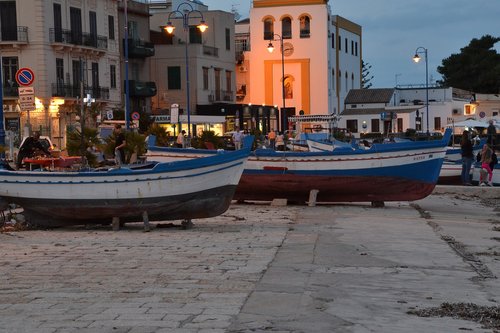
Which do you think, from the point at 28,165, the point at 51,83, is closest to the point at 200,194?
the point at 28,165

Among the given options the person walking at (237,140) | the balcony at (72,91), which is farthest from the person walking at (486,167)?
the balcony at (72,91)

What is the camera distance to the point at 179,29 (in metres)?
69.4

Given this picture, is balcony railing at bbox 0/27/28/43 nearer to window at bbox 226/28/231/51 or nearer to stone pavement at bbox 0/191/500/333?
window at bbox 226/28/231/51

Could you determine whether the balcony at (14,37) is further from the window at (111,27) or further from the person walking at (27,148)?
the person walking at (27,148)

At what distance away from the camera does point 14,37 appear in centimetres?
4881

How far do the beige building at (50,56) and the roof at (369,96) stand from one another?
4242cm

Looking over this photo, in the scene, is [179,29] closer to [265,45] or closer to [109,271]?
[265,45]

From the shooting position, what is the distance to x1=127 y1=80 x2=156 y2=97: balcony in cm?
5988

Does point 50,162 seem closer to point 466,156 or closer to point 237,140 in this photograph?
point 466,156

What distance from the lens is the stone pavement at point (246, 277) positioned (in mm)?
7652

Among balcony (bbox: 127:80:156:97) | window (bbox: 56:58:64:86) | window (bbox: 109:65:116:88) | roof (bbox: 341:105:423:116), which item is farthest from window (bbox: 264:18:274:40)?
window (bbox: 56:58:64:86)

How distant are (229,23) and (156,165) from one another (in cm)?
5975

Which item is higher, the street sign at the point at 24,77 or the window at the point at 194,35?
the window at the point at 194,35

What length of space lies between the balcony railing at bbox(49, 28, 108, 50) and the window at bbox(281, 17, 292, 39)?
102ft
